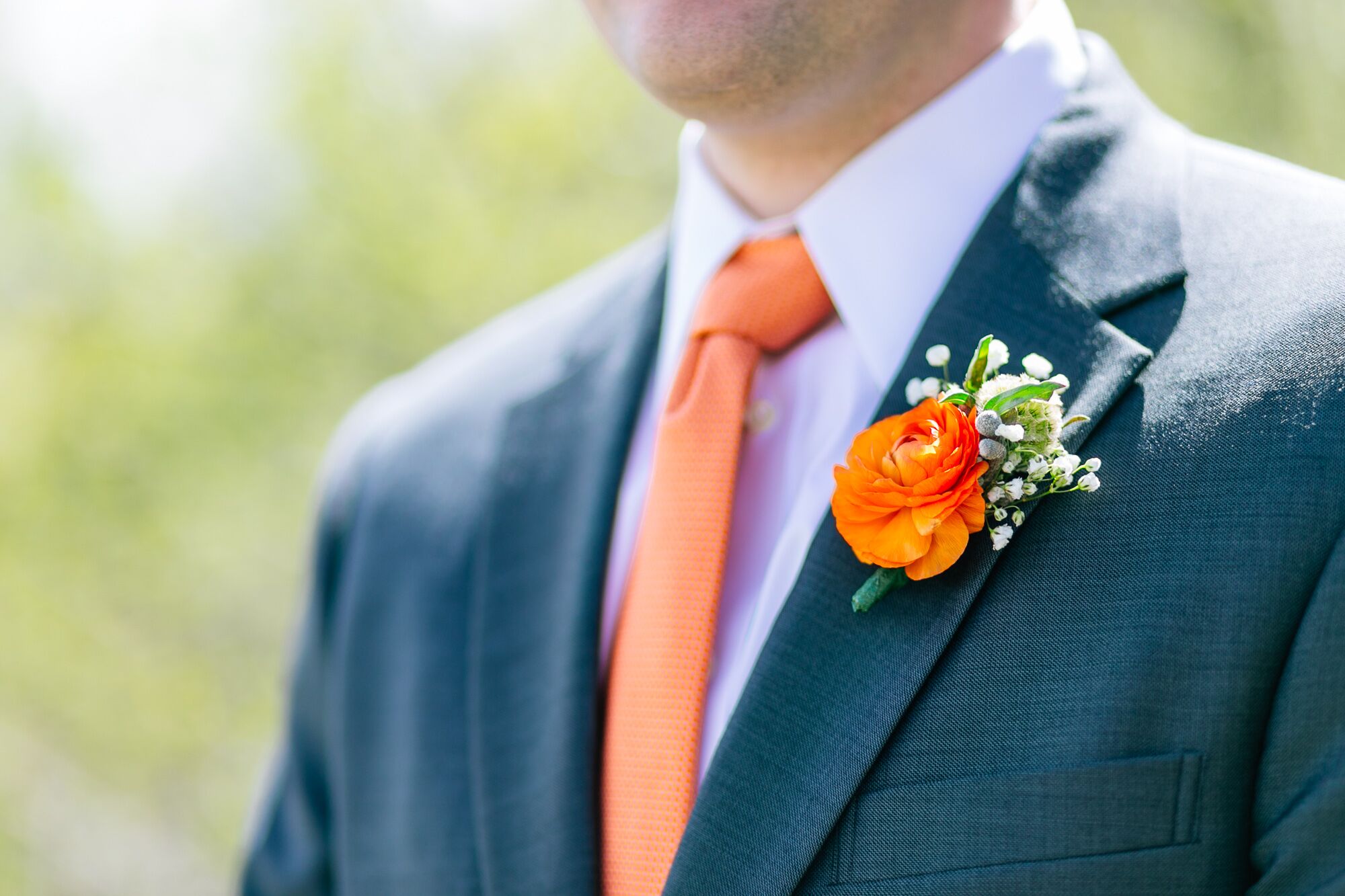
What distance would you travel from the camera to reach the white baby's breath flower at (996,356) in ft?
4.27

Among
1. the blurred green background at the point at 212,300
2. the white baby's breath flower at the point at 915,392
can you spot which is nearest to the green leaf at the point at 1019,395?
the white baby's breath flower at the point at 915,392

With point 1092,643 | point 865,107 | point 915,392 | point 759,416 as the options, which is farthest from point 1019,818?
point 865,107

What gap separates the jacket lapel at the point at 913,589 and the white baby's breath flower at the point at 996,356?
8cm

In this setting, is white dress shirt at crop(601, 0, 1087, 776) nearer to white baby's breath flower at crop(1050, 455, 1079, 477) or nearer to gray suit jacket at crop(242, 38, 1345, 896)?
gray suit jacket at crop(242, 38, 1345, 896)

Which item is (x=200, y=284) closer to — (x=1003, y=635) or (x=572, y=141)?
(x=572, y=141)

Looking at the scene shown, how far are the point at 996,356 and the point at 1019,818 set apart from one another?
0.51 m

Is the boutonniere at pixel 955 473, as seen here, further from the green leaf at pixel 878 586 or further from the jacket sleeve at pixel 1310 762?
the jacket sleeve at pixel 1310 762

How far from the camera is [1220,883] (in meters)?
1.20

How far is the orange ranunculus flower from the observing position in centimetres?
126

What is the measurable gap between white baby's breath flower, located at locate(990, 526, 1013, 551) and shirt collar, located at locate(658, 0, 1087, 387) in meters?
0.31

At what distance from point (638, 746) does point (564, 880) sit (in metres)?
0.20

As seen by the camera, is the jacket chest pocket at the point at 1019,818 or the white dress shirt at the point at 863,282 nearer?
the jacket chest pocket at the point at 1019,818

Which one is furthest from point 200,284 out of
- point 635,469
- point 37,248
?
point 635,469

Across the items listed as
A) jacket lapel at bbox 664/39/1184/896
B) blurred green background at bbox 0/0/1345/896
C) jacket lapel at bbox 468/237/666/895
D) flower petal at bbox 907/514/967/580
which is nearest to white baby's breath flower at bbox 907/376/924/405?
jacket lapel at bbox 664/39/1184/896
